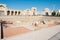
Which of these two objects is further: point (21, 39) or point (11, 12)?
point (11, 12)

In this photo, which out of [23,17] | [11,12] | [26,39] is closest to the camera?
[26,39]

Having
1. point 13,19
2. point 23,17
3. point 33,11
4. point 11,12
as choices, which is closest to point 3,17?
point 13,19

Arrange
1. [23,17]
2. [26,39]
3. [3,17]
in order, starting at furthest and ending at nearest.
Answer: [23,17], [3,17], [26,39]

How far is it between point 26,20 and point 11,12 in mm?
18986

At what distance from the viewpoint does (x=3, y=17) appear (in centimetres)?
3366

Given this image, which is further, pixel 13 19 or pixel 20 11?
pixel 20 11

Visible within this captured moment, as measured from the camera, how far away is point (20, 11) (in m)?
56.5

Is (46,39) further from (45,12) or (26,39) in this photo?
(45,12)

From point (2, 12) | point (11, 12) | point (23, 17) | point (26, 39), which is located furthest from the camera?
point (11, 12)

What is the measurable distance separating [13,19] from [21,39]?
25.4 meters

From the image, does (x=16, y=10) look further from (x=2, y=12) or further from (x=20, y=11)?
(x=2, y=12)

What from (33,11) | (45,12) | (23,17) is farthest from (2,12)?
(45,12)

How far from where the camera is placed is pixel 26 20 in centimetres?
3784

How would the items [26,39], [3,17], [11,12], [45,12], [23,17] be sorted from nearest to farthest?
[26,39]
[3,17]
[23,17]
[11,12]
[45,12]
